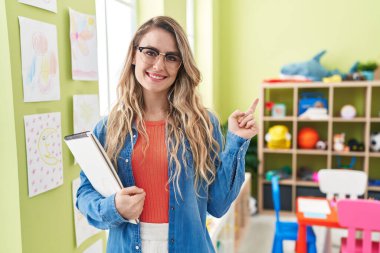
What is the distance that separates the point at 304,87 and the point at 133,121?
3.30 metres

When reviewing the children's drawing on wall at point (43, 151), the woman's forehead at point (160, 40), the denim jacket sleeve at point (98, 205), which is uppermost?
the woman's forehead at point (160, 40)

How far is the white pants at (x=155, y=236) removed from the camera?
1087mm

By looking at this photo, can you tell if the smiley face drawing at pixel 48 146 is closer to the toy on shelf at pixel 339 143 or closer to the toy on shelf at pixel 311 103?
the toy on shelf at pixel 311 103

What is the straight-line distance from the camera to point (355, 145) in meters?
3.95

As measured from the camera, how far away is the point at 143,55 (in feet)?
3.57

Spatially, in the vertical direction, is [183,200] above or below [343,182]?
above

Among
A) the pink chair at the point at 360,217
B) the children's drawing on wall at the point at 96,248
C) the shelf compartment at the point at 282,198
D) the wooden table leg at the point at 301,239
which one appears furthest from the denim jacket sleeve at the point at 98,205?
the shelf compartment at the point at 282,198

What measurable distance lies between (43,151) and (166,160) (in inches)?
19.4

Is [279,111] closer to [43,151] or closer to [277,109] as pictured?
[277,109]

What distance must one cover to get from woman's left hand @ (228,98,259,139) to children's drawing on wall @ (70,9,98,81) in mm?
735

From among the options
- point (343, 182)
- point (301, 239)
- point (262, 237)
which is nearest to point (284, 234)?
point (301, 239)

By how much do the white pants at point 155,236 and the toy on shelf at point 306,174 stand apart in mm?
3333

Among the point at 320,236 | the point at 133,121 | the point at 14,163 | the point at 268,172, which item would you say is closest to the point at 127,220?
the point at 133,121

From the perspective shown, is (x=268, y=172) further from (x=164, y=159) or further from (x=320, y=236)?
(x=164, y=159)
